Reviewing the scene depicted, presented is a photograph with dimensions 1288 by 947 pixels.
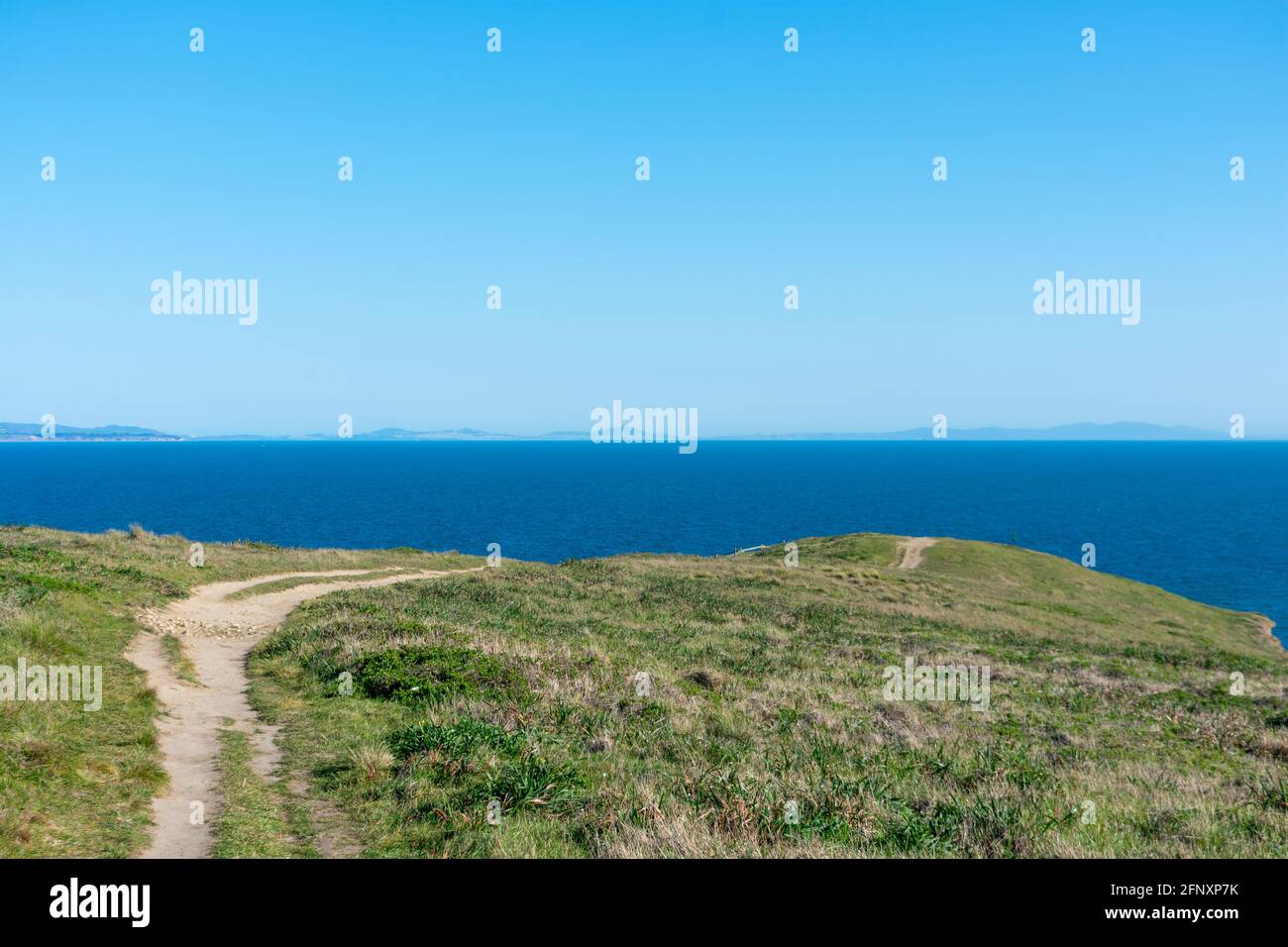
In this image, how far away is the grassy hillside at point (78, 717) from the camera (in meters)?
9.19

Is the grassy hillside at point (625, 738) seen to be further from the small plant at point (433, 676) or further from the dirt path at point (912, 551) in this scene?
the dirt path at point (912, 551)

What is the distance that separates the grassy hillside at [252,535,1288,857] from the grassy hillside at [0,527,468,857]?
2452 millimetres

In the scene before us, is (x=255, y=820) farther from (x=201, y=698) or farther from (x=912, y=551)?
(x=912, y=551)

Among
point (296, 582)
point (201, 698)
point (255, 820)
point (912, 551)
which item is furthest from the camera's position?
point (912, 551)

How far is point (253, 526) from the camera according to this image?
407 feet

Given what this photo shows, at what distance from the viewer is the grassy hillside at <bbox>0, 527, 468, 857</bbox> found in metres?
9.19

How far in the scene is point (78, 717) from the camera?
1309 cm

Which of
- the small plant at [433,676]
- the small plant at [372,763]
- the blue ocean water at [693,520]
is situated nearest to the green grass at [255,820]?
Answer: the small plant at [372,763]

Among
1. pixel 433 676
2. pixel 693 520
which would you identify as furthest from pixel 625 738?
pixel 693 520

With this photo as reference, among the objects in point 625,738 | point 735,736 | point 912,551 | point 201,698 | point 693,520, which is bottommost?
point 693,520

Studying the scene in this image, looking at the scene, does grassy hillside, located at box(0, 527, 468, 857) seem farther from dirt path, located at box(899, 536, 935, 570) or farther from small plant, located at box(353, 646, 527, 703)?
dirt path, located at box(899, 536, 935, 570)

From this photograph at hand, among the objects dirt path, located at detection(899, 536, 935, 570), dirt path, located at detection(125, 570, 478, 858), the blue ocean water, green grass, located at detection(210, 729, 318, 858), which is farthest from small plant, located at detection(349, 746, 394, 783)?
the blue ocean water

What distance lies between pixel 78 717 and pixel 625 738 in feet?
30.7

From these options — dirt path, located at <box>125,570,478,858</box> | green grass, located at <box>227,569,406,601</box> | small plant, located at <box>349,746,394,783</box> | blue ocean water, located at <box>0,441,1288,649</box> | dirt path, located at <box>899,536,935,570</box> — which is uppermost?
small plant, located at <box>349,746,394,783</box>
